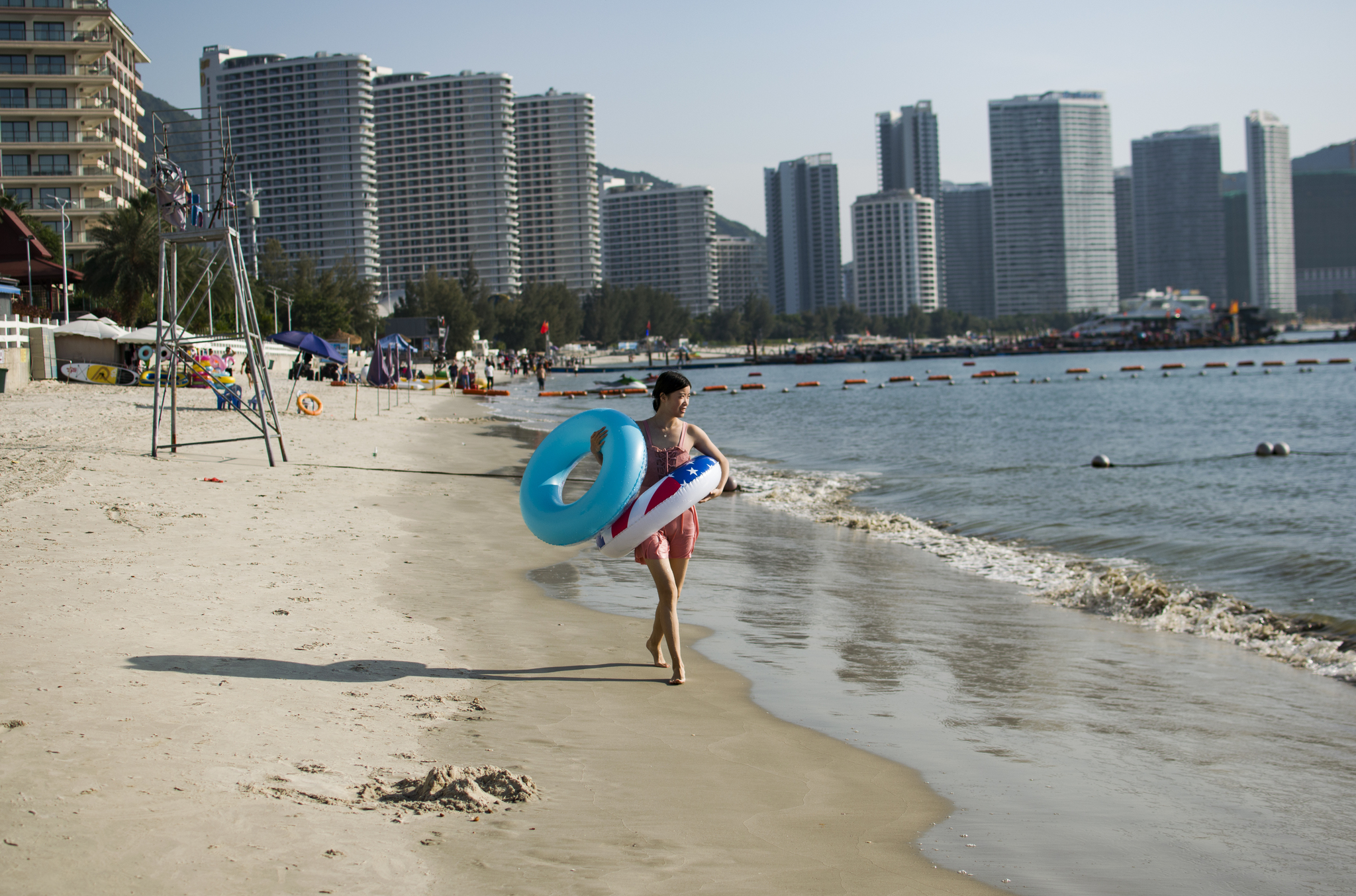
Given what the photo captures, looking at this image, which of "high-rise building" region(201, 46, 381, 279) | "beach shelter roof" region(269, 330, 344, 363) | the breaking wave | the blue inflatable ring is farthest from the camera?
"high-rise building" region(201, 46, 381, 279)

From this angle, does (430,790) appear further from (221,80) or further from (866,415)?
(221,80)

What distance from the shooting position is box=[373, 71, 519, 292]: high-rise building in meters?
177

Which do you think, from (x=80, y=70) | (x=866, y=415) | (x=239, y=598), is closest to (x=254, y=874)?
(x=239, y=598)

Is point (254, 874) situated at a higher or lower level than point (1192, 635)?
higher

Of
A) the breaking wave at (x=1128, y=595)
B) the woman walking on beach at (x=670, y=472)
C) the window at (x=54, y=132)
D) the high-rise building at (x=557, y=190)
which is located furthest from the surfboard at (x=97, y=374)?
the high-rise building at (x=557, y=190)

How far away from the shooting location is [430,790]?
357cm

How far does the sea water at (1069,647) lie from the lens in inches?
152

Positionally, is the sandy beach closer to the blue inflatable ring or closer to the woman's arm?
the blue inflatable ring

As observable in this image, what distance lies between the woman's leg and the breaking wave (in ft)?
14.4

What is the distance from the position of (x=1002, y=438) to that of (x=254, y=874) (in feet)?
88.9

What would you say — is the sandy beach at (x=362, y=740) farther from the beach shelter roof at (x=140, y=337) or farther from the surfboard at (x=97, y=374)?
the beach shelter roof at (x=140, y=337)

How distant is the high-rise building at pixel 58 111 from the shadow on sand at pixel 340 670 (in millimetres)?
67259

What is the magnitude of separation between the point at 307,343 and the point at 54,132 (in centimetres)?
5149

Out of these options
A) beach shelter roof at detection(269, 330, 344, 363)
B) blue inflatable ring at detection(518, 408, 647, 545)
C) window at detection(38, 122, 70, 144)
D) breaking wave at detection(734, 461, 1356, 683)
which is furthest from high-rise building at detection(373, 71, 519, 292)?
blue inflatable ring at detection(518, 408, 647, 545)
